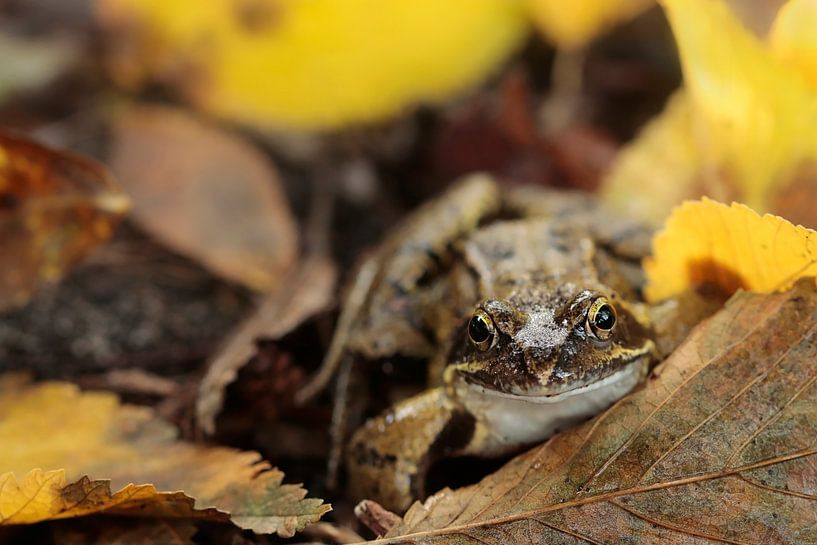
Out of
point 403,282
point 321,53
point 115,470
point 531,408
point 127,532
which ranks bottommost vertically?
point 531,408

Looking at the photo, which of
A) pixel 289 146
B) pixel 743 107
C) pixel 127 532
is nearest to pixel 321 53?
pixel 289 146

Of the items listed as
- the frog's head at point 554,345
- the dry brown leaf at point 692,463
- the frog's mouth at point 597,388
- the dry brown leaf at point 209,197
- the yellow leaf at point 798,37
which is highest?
the dry brown leaf at point 209,197

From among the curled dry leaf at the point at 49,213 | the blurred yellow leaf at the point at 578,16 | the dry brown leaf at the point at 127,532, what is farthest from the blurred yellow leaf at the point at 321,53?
the dry brown leaf at the point at 127,532

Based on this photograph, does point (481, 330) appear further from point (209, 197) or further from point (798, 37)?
point (209, 197)

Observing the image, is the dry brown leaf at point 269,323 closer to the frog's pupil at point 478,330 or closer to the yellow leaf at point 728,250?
the frog's pupil at point 478,330

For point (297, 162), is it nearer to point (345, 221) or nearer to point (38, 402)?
point (345, 221)
